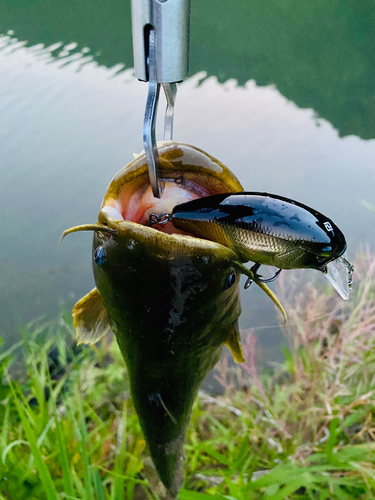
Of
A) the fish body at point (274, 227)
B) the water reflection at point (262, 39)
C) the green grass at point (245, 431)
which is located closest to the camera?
the fish body at point (274, 227)

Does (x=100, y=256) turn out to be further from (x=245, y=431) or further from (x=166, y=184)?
(x=245, y=431)

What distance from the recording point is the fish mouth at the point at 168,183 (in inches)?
28.3

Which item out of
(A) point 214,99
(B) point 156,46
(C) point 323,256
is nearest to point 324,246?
(C) point 323,256

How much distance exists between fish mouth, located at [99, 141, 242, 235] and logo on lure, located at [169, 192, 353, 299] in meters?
0.11

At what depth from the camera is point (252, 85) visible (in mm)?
6500

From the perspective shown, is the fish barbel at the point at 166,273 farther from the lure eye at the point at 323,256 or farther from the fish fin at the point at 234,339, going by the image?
the lure eye at the point at 323,256

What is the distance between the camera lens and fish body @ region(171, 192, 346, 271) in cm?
59

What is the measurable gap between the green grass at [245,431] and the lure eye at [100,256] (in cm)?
108

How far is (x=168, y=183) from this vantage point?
76 centimetres

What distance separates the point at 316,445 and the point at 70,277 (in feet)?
8.72

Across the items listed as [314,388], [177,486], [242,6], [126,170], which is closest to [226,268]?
[126,170]

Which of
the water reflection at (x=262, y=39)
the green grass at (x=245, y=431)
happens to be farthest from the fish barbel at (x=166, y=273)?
the water reflection at (x=262, y=39)

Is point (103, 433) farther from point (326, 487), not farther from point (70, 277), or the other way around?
point (70, 277)

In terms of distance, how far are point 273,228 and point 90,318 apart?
61cm
